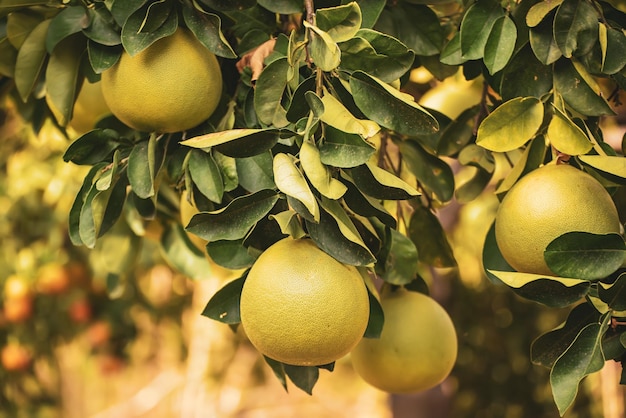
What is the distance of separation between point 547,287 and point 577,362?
0.08m

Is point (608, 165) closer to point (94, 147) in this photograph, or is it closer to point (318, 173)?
point (318, 173)

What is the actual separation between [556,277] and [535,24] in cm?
29

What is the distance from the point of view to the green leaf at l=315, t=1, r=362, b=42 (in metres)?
0.79

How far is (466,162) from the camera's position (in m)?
1.06

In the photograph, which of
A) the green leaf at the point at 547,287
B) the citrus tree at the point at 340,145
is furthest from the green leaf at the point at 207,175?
the green leaf at the point at 547,287

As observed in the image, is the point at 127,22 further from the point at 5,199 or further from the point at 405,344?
the point at 5,199

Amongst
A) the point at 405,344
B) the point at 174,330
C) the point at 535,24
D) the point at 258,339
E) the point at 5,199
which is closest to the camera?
the point at 258,339

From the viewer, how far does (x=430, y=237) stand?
1138 millimetres

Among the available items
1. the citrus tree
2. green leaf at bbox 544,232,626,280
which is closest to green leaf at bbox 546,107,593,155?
the citrus tree

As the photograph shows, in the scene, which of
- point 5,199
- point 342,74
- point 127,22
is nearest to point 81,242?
point 127,22

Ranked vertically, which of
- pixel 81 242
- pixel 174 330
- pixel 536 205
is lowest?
pixel 174 330

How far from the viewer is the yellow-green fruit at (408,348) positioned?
40.2 inches

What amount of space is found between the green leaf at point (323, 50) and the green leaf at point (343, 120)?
34 mm

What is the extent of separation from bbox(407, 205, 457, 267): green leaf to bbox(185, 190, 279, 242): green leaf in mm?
389
